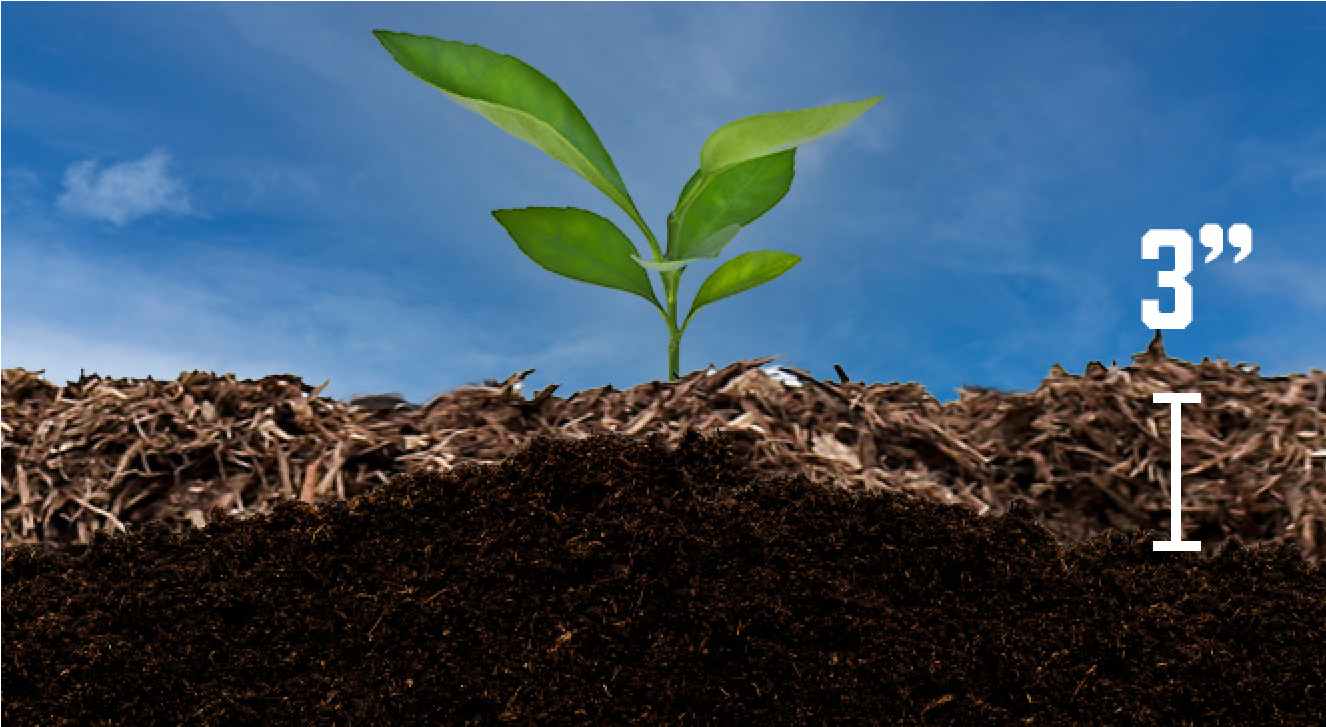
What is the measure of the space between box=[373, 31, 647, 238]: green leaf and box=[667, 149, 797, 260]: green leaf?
0.69 ft

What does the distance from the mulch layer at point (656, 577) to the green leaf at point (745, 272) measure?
0.21m

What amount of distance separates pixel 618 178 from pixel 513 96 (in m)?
0.33

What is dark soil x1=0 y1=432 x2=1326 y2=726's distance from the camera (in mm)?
1731

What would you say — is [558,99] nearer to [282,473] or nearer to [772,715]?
[282,473]

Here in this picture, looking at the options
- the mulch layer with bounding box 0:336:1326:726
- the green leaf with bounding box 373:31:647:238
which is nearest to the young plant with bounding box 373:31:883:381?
the green leaf with bounding box 373:31:647:238

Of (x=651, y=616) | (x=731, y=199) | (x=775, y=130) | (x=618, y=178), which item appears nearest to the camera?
(x=651, y=616)

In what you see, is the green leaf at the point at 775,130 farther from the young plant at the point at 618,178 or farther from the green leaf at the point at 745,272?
the green leaf at the point at 745,272

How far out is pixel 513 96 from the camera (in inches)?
101

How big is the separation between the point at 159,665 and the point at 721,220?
1.71 m

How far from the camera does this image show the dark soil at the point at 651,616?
1.73 metres

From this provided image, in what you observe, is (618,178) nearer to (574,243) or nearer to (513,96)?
(574,243)

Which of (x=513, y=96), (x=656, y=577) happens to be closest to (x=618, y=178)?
(x=513, y=96)

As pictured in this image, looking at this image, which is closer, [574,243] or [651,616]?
[651,616]

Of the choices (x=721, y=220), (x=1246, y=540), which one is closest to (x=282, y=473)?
(x=721, y=220)
